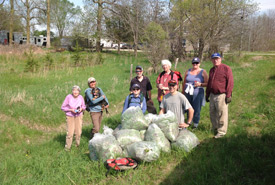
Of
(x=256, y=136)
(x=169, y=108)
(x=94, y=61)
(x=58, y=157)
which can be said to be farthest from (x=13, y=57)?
(x=256, y=136)

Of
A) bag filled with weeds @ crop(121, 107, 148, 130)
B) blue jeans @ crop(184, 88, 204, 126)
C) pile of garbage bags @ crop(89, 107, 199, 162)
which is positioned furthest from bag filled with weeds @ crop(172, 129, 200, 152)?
blue jeans @ crop(184, 88, 204, 126)

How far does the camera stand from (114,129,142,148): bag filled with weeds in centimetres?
414

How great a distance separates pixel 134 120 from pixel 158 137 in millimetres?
603

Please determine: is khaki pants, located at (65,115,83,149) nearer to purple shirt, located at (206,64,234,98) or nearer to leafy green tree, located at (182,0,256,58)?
purple shirt, located at (206,64,234,98)

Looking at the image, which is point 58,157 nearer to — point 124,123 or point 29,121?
point 124,123

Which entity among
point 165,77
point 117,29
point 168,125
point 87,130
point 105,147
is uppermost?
point 117,29

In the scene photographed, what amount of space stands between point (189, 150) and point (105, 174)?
1.55 metres

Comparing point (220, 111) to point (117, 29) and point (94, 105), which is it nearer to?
point (94, 105)

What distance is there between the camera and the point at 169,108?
463 cm

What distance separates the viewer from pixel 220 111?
4742mm

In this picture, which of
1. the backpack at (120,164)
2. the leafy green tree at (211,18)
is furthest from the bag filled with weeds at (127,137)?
the leafy green tree at (211,18)

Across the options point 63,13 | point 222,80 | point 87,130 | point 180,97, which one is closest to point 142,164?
point 180,97

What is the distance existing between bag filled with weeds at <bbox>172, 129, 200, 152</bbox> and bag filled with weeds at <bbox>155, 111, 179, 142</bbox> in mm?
110

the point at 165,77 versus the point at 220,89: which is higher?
the point at 165,77
